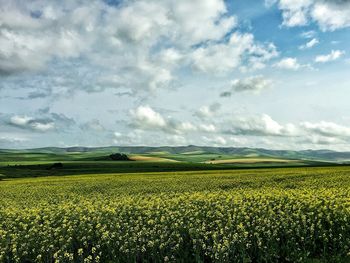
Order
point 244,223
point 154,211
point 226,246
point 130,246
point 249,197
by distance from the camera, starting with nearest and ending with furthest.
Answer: point 226,246, point 130,246, point 244,223, point 154,211, point 249,197

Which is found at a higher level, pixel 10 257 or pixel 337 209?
pixel 337 209

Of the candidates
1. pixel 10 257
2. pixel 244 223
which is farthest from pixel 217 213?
pixel 10 257

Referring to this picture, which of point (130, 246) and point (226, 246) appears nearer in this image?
point (226, 246)

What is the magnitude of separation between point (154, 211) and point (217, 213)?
13.3 ft

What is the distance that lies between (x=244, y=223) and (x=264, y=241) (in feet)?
5.54

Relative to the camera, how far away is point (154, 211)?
21.8 meters

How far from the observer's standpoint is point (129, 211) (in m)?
22.0

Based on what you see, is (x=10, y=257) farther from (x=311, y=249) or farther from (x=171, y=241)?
(x=311, y=249)

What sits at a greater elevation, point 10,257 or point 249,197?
point 249,197

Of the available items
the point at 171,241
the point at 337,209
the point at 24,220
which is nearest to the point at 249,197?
the point at 337,209

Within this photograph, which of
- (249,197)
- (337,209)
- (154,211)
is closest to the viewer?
(337,209)

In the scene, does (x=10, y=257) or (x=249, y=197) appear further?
(x=249, y=197)

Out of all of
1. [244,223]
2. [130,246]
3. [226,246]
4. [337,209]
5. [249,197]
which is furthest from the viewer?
[249,197]

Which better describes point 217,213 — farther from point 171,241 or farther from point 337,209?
point 337,209
